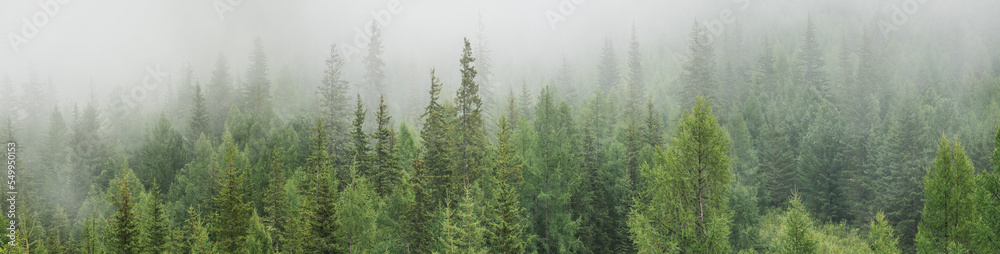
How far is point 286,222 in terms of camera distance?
38.3 meters

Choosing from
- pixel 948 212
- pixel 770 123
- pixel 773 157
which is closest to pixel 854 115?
pixel 770 123

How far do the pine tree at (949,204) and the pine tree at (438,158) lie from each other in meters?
27.5

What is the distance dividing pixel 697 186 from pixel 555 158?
14.5m

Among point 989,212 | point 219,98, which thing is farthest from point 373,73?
point 989,212

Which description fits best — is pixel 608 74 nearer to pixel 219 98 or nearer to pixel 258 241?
pixel 219 98

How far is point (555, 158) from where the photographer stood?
3569cm

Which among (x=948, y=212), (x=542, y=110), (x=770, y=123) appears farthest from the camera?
(x=770, y=123)

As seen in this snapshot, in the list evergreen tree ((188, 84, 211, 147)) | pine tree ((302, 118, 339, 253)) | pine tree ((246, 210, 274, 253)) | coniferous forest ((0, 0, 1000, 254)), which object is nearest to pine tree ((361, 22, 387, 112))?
coniferous forest ((0, 0, 1000, 254))

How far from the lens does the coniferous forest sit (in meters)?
29.8

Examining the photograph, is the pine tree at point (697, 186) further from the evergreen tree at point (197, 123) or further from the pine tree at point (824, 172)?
the evergreen tree at point (197, 123)

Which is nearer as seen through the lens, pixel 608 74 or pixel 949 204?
pixel 949 204

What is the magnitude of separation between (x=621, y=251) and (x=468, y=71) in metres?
16.7

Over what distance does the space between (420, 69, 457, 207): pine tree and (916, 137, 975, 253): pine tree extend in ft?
90.2

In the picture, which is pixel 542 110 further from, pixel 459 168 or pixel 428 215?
pixel 428 215
